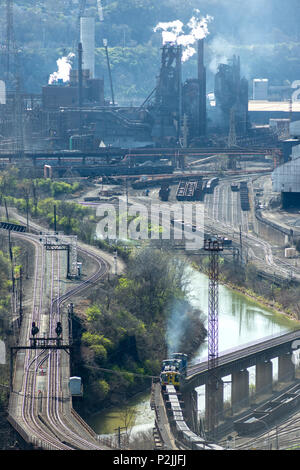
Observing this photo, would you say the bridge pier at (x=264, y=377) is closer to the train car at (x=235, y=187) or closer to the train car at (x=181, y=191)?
the train car at (x=181, y=191)

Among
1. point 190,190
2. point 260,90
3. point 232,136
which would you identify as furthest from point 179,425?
point 260,90

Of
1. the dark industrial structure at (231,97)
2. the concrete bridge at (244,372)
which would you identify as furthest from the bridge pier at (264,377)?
the dark industrial structure at (231,97)

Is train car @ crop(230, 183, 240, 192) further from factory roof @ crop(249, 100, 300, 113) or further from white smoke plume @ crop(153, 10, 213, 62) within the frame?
factory roof @ crop(249, 100, 300, 113)

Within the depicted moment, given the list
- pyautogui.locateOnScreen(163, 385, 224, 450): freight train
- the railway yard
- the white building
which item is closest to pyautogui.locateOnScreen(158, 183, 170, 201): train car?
the railway yard

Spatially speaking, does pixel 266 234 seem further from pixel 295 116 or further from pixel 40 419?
pixel 295 116

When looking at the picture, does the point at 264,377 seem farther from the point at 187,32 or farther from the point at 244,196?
the point at 187,32

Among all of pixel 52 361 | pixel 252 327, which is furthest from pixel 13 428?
pixel 252 327
